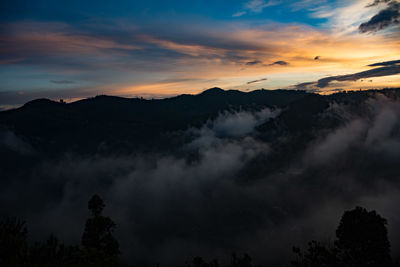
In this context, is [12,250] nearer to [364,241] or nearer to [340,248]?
[340,248]

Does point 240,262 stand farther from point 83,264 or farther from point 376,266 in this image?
point 83,264

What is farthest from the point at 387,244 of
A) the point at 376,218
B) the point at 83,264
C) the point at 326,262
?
the point at 83,264

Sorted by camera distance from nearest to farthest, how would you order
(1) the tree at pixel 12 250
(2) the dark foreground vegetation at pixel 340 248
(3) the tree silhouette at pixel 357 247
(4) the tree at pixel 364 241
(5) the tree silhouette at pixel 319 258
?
(1) the tree at pixel 12 250
(2) the dark foreground vegetation at pixel 340 248
(5) the tree silhouette at pixel 319 258
(3) the tree silhouette at pixel 357 247
(4) the tree at pixel 364 241

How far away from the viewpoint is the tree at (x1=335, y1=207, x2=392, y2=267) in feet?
113

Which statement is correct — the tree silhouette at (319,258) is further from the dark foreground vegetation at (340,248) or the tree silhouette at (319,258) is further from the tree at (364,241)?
the tree at (364,241)

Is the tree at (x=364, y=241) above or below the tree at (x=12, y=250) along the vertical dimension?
below

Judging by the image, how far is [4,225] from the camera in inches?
992

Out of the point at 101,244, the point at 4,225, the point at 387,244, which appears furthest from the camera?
the point at 101,244

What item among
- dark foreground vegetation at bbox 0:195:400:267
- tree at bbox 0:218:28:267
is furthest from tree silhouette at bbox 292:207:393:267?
tree at bbox 0:218:28:267

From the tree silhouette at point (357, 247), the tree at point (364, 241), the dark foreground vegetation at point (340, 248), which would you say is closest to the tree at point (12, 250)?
the dark foreground vegetation at point (340, 248)

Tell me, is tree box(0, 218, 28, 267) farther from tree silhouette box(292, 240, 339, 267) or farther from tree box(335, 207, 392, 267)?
tree box(335, 207, 392, 267)

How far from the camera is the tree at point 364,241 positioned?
113 ft

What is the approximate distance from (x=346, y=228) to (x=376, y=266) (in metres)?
5.65

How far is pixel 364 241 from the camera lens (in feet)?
116
